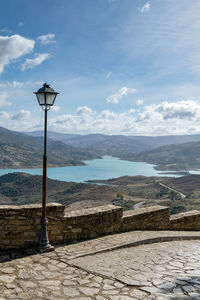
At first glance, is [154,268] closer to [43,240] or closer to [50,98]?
[43,240]

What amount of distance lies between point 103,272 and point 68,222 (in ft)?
7.41

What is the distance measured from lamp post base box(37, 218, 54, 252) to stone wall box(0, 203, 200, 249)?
0.64 ft

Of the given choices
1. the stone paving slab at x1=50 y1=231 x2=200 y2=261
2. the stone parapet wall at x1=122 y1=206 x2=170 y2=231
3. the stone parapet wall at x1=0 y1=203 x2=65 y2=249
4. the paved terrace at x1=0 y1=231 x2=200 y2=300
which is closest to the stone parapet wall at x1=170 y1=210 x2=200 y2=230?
the stone parapet wall at x1=122 y1=206 x2=170 y2=231

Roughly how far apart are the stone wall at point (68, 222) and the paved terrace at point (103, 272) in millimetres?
337

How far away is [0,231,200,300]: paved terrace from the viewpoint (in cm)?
368

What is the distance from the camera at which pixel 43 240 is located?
5.80 meters

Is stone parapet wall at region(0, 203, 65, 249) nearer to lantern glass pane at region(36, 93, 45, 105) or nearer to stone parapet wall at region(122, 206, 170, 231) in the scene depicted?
lantern glass pane at region(36, 93, 45, 105)

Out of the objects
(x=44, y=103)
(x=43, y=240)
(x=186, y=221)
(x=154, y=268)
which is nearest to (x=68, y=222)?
(x=43, y=240)

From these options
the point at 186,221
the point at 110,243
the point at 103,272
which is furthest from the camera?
the point at 186,221

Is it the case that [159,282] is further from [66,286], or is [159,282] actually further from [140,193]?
[140,193]

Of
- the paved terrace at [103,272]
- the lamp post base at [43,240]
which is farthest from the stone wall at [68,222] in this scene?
the paved terrace at [103,272]

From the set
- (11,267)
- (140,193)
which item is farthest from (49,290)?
(140,193)

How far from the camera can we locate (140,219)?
8336mm

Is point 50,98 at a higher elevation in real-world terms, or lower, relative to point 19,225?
higher
